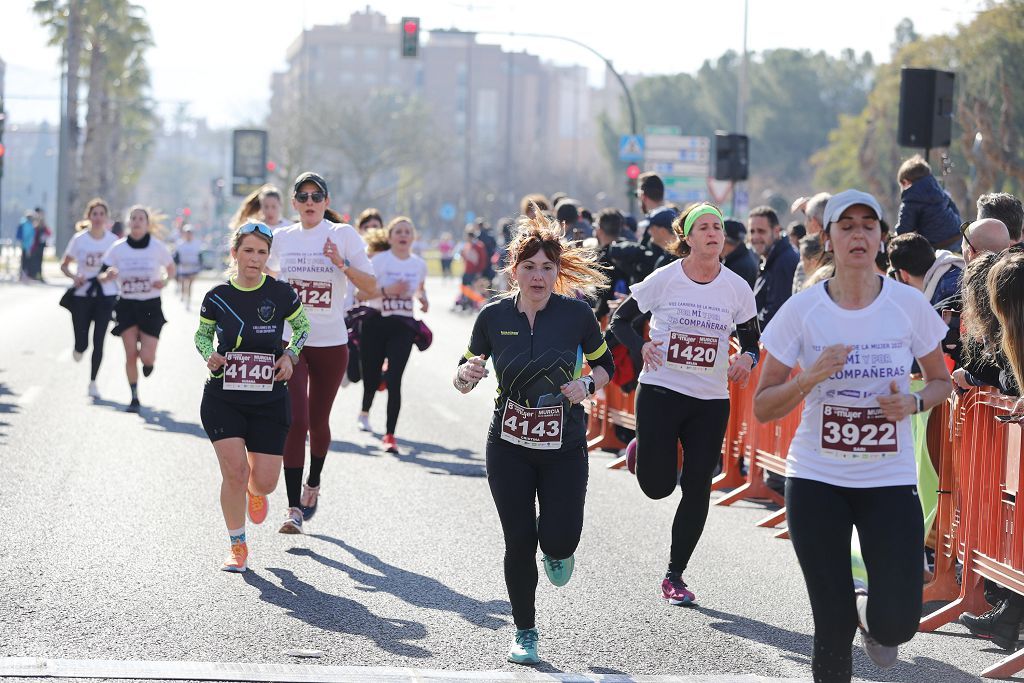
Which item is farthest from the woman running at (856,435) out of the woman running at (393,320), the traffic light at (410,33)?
the traffic light at (410,33)

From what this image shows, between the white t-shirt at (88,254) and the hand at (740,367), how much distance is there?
9.85 meters

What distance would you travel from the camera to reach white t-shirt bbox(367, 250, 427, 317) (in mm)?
13156

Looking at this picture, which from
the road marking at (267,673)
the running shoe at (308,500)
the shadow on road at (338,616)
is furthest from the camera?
the running shoe at (308,500)

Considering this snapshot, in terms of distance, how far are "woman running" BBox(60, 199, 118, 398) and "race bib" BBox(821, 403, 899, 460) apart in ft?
39.5

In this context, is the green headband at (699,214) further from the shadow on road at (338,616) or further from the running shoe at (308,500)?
the running shoe at (308,500)

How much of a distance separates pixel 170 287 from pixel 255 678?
45196 mm

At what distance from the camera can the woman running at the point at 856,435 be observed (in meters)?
4.93

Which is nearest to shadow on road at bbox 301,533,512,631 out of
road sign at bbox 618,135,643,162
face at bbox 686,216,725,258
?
face at bbox 686,216,725,258

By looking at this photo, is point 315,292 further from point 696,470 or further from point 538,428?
point 538,428

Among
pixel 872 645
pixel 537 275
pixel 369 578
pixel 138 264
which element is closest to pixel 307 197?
pixel 369 578

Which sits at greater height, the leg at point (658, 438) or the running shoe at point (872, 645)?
the leg at point (658, 438)

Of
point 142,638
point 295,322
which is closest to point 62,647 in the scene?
point 142,638

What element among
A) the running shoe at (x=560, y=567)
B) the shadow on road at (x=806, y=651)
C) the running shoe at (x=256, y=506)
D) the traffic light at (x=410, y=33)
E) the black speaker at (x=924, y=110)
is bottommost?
the shadow on road at (x=806, y=651)

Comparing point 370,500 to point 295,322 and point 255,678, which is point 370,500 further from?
point 255,678
